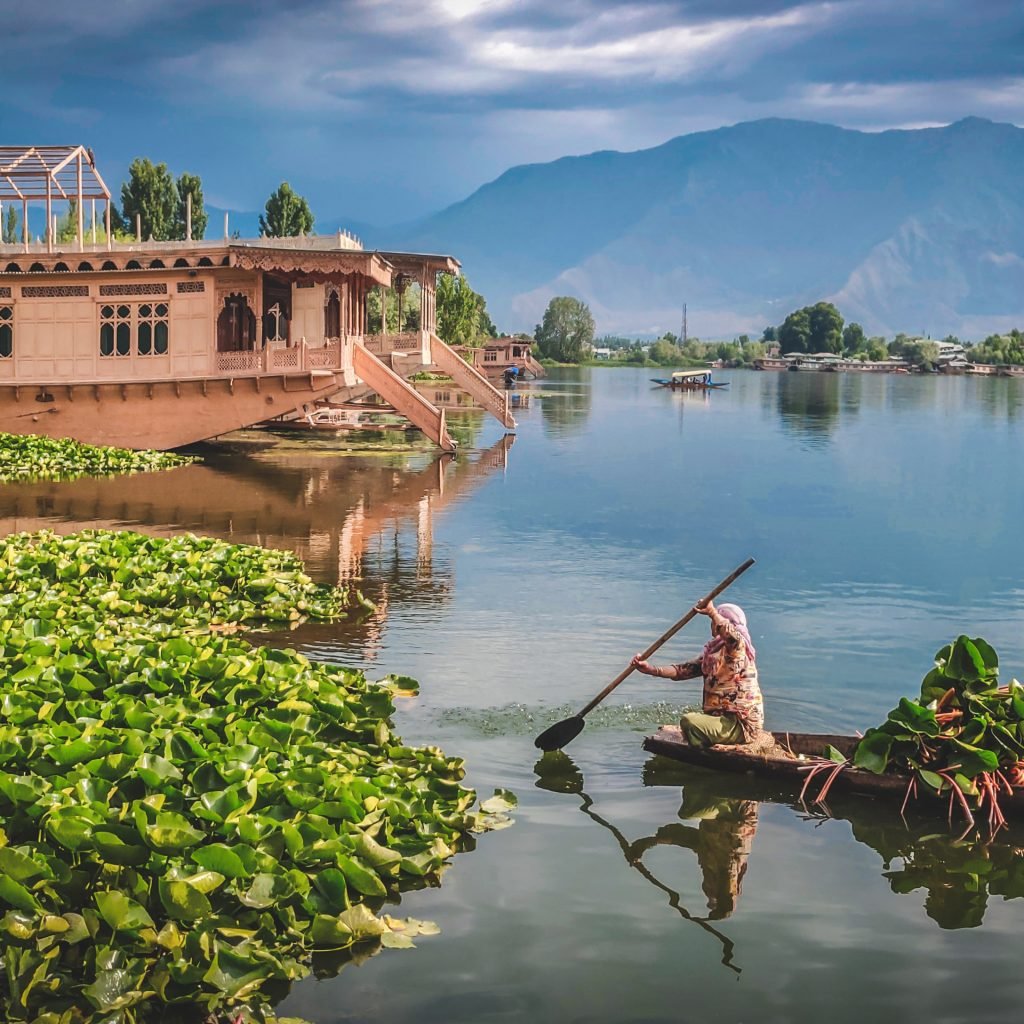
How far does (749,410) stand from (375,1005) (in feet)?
215

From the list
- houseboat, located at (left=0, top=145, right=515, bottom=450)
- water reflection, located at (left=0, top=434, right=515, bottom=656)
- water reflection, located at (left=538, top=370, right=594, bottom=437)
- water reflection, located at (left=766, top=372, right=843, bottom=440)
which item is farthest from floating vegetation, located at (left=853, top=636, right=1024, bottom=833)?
water reflection, located at (left=766, top=372, right=843, bottom=440)

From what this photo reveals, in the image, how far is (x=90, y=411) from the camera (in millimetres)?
32969

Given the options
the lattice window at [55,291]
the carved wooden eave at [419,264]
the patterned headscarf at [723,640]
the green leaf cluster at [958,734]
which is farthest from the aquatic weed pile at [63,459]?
the green leaf cluster at [958,734]

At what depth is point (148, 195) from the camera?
75750 millimetres

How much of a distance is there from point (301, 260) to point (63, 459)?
7192mm

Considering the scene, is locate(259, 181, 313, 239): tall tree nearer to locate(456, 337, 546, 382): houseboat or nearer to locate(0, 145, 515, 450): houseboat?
locate(456, 337, 546, 382): houseboat

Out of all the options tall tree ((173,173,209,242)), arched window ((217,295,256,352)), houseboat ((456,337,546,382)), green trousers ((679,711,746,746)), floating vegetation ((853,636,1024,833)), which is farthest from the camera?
houseboat ((456,337,546,382))

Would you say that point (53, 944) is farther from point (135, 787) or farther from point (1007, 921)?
point (1007, 921)

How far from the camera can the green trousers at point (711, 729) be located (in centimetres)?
1088

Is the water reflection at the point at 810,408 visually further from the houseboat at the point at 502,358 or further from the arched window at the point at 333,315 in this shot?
the arched window at the point at 333,315

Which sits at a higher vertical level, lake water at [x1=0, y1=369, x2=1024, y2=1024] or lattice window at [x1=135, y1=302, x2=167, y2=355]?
lattice window at [x1=135, y1=302, x2=167, y2=355]

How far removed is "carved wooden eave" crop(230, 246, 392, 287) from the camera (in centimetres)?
3136

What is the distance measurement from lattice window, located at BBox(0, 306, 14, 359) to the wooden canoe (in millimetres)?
26157

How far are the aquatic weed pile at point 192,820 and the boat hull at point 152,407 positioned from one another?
20083 mm
